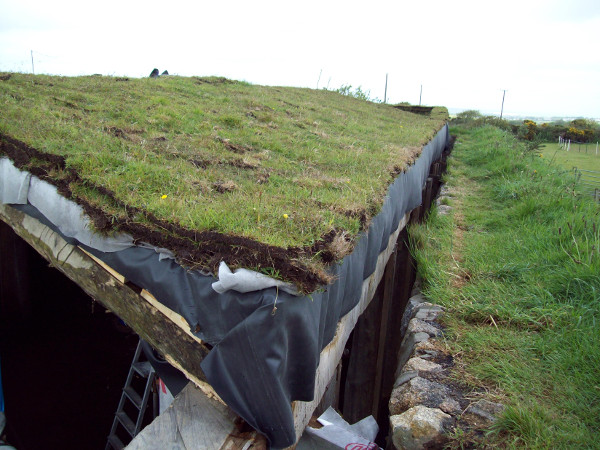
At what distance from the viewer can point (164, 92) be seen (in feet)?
21.5

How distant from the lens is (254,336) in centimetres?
160

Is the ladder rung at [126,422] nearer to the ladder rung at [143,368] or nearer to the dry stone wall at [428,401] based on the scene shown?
the ladder rung at [143,368]

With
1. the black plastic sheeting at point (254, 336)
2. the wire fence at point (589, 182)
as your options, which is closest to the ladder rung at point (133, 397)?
the black plastic sheeting at point (254, 336)

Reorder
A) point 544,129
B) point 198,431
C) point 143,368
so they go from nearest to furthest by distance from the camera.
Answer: point 198,431 < point 143,368 < point 544,129

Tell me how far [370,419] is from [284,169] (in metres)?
2.15

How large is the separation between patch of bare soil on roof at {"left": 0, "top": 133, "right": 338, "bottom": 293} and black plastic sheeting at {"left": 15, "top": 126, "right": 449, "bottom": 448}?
7 centimetres

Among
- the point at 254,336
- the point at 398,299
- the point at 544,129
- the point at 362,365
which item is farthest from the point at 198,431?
the point at 544,129

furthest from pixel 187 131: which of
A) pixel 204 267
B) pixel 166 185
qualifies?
pixel 204 267

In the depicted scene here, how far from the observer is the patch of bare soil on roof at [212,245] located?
1.74 meters

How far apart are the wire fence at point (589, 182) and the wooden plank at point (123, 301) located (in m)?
5.26

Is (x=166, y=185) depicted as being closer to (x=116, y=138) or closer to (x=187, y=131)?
(x=116, y=138)

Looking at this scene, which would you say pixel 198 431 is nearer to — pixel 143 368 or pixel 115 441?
pixel 143 368

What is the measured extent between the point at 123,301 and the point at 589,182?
8171 millimetres

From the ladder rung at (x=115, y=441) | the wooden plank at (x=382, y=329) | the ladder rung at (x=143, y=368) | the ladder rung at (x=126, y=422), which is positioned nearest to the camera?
the ladder rung at (x=143, y=368)
